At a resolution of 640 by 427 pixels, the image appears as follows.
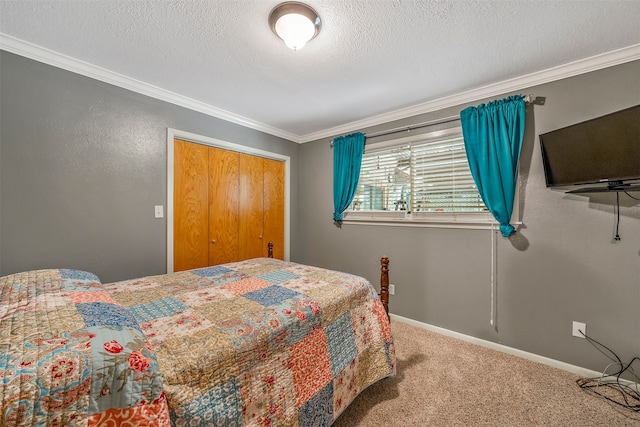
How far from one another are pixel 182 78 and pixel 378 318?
2581 millimetres

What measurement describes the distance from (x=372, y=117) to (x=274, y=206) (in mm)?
1778

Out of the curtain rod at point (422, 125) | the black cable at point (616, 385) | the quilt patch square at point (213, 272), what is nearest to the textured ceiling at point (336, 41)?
the curtain rod at point (422, 125)

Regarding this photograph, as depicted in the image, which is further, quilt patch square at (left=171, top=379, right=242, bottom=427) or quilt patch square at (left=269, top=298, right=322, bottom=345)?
quilt patch square at (left=269, top=298, right=322, bottom=345)

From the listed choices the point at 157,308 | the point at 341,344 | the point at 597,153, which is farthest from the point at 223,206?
the point at 597,153

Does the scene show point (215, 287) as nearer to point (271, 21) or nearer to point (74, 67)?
point (271, 21)

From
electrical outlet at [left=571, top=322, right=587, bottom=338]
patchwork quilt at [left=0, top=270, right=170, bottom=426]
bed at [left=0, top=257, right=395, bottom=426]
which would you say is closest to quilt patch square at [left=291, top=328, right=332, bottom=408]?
→ bed at [left=0, top=257, right=395, bottom=426]

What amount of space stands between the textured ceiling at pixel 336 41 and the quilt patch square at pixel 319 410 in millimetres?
2119

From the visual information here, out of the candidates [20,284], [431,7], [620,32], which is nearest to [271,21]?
[431,7]

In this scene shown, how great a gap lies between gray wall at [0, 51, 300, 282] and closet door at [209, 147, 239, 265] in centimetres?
49

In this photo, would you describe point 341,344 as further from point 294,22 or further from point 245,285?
point 294,22

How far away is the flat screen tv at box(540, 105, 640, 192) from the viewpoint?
5.33 ft

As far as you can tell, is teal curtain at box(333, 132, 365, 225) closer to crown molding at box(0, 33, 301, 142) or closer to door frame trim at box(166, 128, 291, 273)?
door frame trim at box(166, 128, 291, 273)

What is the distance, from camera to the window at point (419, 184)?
2.55 meters

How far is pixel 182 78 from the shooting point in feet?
7.48
